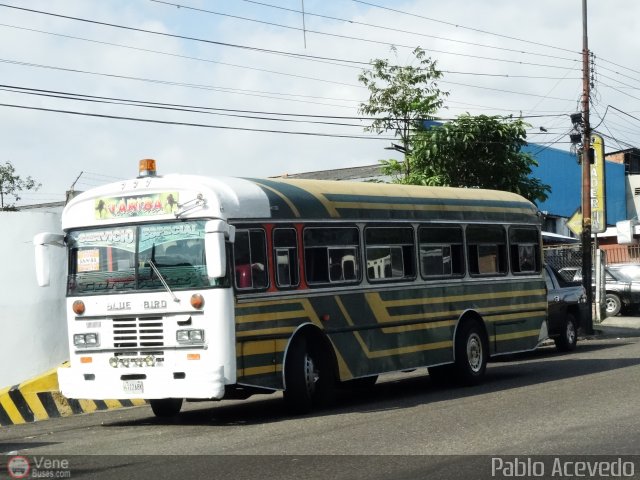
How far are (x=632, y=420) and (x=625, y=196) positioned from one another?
2080 inches

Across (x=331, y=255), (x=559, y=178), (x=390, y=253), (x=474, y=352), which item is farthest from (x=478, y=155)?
(x=559, y=178)

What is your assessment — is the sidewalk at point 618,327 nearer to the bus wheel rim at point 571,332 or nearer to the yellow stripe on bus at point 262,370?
the bus wheel rim at point 571,332

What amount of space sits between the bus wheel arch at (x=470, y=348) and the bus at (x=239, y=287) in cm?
51

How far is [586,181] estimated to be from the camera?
31.1 m

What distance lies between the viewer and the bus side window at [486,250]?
17.3m

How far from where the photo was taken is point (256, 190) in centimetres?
1348

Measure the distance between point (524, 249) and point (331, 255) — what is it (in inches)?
208

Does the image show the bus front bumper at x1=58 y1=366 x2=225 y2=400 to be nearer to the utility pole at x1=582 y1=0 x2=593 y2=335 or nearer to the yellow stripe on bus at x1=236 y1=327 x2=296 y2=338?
the yellow stripe on bus at x1=236 y1=327 x2=296 y2=338

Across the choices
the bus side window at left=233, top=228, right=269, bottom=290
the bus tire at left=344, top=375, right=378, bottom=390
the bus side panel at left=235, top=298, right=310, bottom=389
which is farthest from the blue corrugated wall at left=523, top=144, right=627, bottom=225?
the bus side window at left=233, top=228, right=269, bottom=290

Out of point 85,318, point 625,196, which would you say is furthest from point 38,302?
point 625,196

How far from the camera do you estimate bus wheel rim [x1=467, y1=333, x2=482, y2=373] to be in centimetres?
1691

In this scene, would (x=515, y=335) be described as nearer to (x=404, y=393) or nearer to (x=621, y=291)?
(x=404, y=393)

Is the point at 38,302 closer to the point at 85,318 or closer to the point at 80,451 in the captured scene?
the point at 85,318

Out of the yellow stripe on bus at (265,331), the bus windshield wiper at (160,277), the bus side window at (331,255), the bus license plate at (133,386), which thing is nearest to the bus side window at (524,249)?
the bus side window at (331,255)
